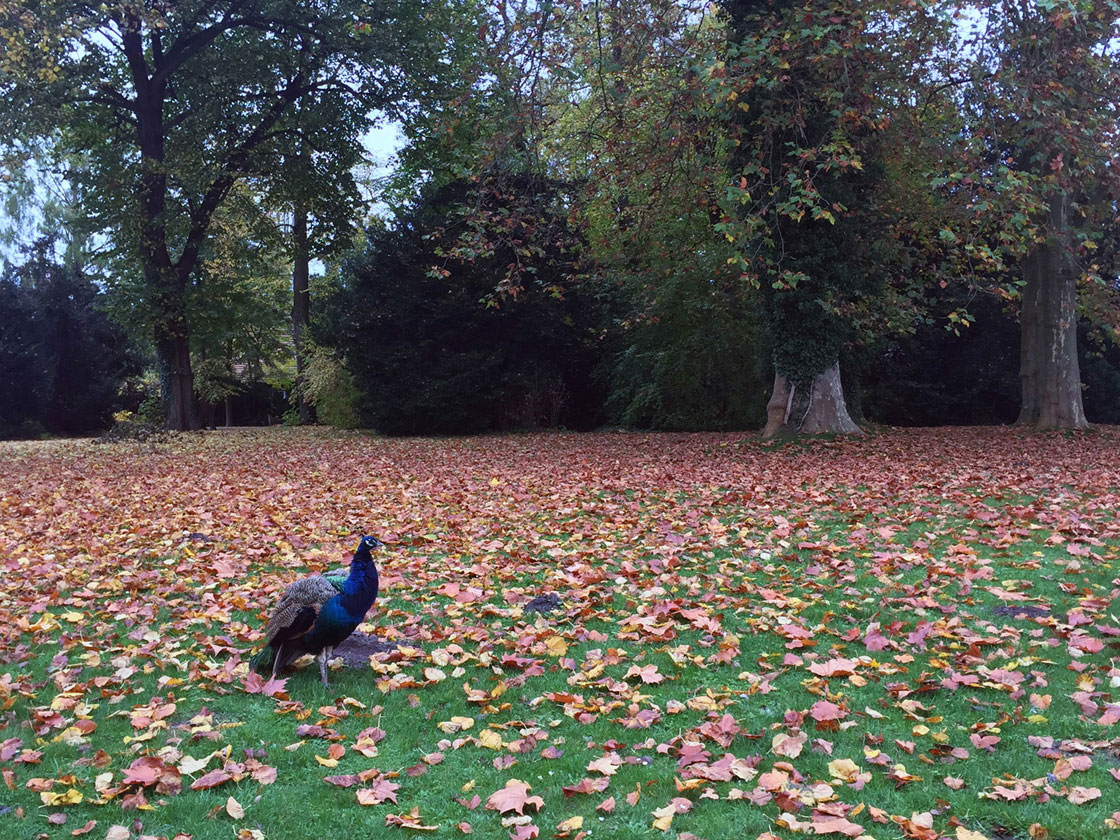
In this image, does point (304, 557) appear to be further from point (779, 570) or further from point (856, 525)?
point (856, 525)

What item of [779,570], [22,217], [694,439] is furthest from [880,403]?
[22,217]

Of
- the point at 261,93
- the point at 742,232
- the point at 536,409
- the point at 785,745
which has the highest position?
the point at 261,93

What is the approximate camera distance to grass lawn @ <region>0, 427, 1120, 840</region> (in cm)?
312

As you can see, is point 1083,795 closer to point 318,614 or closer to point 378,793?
point 378,793

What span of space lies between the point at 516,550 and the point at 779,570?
2.28 meters

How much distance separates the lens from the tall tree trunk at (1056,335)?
628 inches

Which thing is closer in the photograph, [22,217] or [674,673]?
[674,673]

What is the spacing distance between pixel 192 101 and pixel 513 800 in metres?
24.7

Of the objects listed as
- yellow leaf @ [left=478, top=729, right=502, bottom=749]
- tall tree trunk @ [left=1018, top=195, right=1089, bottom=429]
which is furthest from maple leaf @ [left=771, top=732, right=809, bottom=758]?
tall tree trunk @ [left=1018, top=195, right=1089, bottom=429]

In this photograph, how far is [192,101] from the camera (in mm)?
23125

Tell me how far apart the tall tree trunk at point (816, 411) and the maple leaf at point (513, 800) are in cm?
1256

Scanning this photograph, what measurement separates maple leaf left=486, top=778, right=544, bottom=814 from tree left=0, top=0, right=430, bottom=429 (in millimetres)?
20761

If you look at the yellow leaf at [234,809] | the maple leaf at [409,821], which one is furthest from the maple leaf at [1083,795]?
the yellow leaf at [234,809]

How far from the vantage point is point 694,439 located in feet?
59.0
